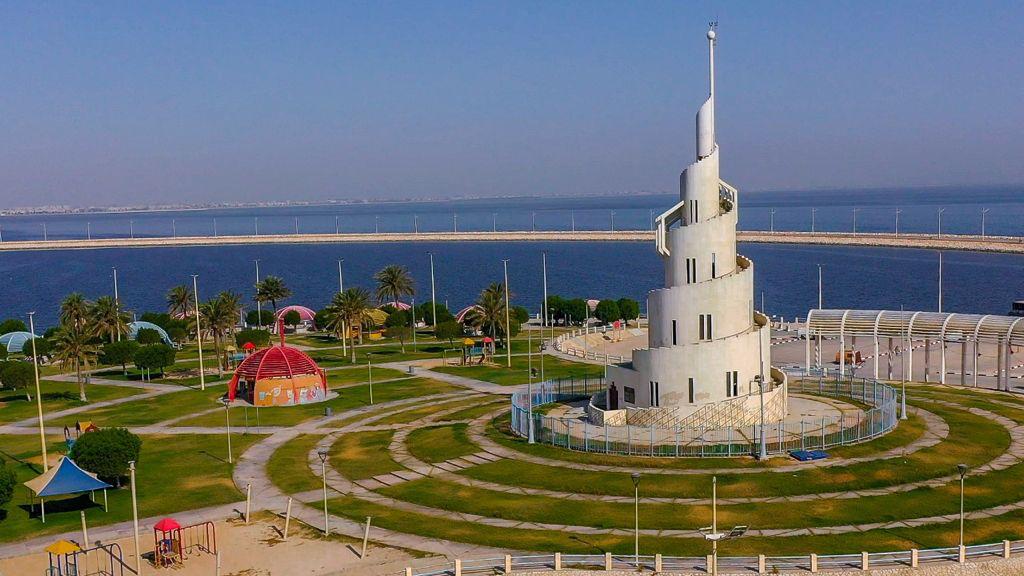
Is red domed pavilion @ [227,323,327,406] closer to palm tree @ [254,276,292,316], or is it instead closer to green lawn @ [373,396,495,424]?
green lawn @ [373,396,495,424]

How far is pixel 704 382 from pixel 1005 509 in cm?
1841

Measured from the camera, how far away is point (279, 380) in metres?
75.9

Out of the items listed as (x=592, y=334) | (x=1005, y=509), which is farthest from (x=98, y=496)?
(x=592, y=334)

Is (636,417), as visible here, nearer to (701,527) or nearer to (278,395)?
(701,527)

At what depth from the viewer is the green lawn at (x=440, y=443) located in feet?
184

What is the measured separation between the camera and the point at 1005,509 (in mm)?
42906

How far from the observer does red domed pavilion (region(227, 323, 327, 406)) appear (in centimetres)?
7550

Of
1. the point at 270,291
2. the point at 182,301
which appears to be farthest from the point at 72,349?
the point at 270,291

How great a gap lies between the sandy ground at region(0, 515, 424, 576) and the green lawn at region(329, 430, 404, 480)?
9.60 meters

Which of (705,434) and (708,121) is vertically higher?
(708,121)

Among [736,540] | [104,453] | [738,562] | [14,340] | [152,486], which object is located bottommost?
[152,486]

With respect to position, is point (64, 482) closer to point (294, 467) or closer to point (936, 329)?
point (294, 467)

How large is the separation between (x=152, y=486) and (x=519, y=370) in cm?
4281

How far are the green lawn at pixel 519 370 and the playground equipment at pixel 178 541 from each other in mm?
41112
